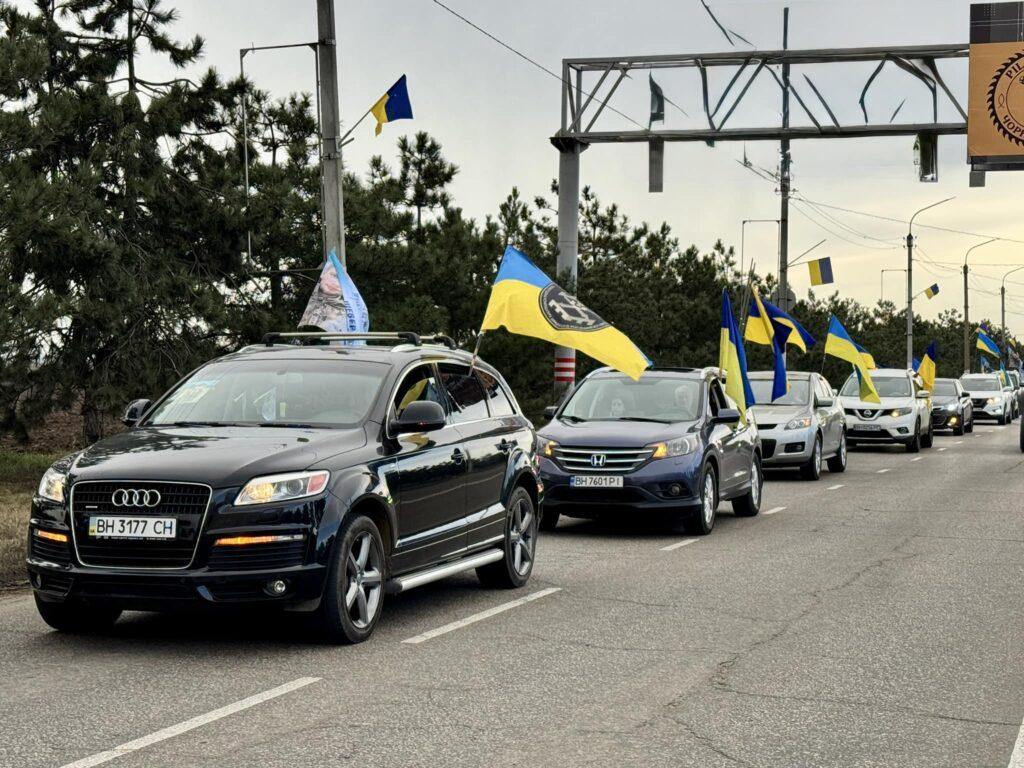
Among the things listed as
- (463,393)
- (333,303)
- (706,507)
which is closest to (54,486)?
(463,393)

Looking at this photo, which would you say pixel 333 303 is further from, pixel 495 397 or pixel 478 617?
pixel 478 617

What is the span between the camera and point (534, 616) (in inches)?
369

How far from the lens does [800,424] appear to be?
2292 centimetres

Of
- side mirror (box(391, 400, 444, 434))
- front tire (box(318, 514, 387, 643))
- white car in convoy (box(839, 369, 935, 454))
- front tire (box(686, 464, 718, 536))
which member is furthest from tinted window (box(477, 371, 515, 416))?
white car in convoy (box(839, 369, 935, 454))

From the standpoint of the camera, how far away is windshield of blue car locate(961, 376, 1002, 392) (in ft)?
174

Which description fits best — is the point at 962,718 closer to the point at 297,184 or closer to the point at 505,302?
the point at 505,302

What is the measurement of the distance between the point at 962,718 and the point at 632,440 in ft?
25.9

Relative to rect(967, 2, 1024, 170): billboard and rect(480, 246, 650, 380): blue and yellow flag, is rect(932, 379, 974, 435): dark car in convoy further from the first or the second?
rect(480, 246, 650, 380): blue and yellow flag

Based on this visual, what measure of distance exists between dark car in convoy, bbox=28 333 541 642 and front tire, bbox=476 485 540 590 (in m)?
0.13

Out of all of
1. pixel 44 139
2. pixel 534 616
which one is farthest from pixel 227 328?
pixel 534 616

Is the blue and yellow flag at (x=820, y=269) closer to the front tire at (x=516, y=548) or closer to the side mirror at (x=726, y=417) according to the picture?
the side mirror at (x=726, y=417)

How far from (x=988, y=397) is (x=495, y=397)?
147 feet

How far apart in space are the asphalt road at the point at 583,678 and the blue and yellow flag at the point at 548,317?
2.45 meters

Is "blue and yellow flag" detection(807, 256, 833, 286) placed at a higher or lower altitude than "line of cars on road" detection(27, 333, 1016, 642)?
higher
